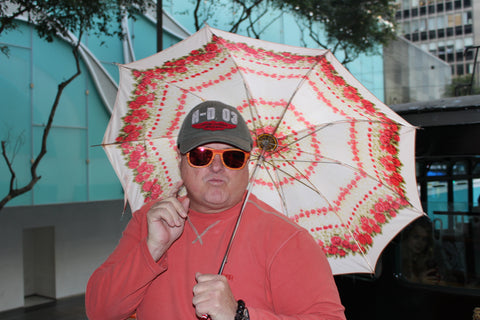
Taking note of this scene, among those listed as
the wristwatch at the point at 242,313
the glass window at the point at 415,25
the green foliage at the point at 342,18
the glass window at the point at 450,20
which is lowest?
the wristwatch at the point at 242,313

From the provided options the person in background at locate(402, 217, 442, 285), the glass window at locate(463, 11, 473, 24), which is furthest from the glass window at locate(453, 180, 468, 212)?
the glass window at locate(463, 11, 473, 24)

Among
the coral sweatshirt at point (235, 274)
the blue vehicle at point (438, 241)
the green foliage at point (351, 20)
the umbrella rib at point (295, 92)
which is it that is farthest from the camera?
the green foliage at point (351, 20)

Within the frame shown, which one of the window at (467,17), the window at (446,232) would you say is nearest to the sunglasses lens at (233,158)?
the window at (446,232)

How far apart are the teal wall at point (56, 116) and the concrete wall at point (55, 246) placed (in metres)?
0.90

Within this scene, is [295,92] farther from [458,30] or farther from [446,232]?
[458,30]

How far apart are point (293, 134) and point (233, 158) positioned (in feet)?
2.50

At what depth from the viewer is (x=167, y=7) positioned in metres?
11.8

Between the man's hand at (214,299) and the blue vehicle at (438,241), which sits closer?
the man's hand at (214,299)

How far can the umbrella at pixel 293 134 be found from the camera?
7.51 ft

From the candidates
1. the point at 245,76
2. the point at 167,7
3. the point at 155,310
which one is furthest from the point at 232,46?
the point at 167,7

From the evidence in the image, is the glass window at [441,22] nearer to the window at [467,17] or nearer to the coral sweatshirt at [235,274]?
the window at [467,17]

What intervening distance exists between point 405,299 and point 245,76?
3.08m

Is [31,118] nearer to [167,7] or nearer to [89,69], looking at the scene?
[89,69]

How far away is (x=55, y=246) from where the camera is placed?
33.9 ft
